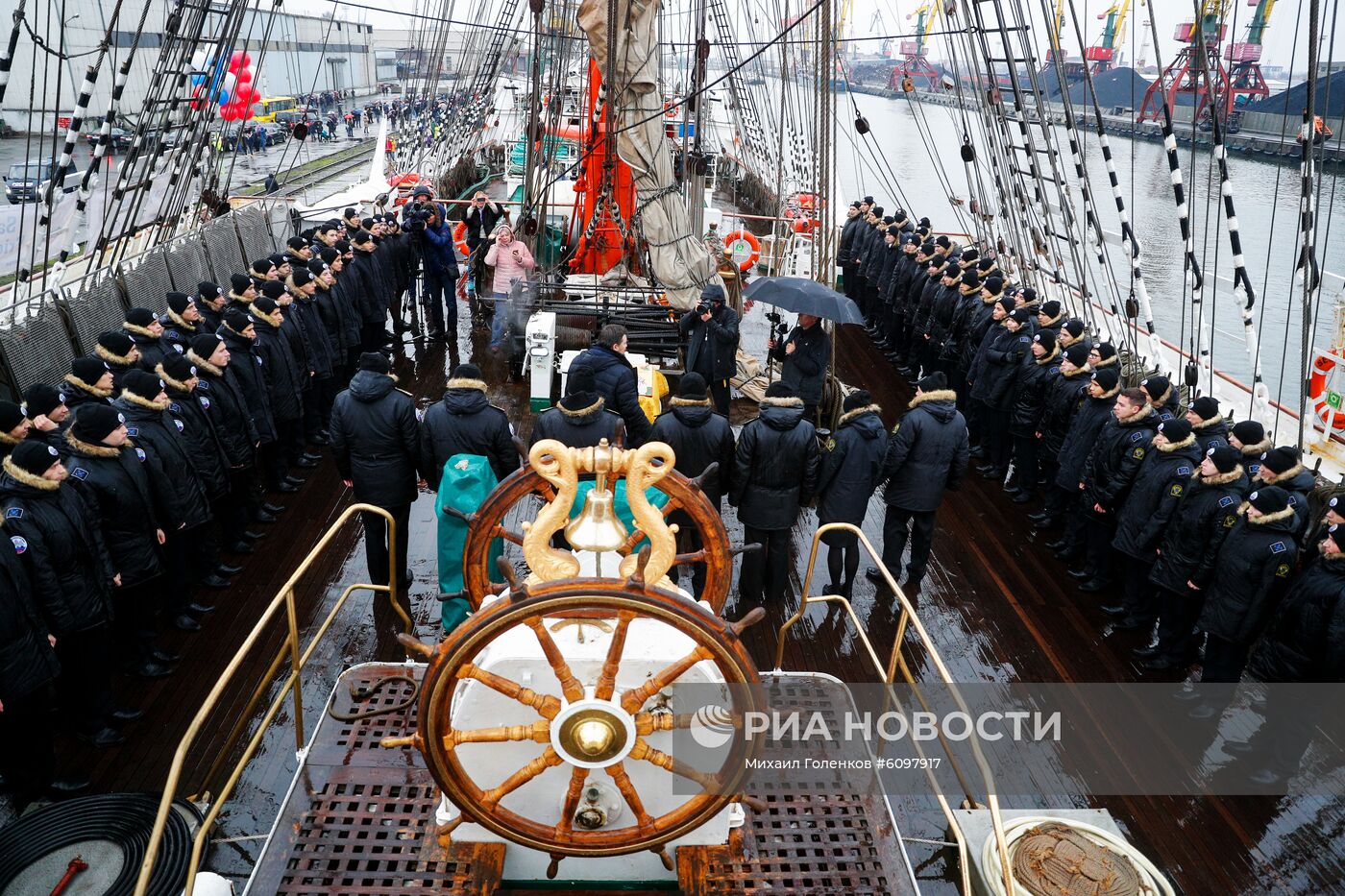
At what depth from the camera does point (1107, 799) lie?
402 cm

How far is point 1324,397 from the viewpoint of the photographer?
24.6ft

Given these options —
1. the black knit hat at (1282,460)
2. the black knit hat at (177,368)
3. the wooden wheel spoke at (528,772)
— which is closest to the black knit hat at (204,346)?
the black knit hat at (177,368)

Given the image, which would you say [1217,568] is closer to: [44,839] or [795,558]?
[795,558]

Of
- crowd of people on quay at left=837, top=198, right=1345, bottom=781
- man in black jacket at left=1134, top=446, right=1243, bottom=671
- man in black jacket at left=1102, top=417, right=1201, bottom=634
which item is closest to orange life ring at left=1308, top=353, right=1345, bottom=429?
crowd of people on quay at left=837, top=198, right=1345, bottom=781

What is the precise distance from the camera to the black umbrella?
20.7ft

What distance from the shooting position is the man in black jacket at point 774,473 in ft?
15.9

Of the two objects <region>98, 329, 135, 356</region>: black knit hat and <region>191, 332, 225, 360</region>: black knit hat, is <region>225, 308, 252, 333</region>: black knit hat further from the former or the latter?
<region>98, 329, 135, 356</region>: black knit hat

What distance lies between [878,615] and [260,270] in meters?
5.39

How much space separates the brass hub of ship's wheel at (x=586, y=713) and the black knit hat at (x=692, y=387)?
240 centimetres

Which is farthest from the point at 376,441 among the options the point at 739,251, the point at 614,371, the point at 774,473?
the point at 739,251

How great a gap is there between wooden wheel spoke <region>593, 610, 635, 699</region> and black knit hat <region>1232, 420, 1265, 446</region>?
3.76 meters

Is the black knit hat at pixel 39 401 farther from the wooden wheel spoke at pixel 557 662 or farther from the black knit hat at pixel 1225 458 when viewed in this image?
the black knit hat at pixel 1225 458

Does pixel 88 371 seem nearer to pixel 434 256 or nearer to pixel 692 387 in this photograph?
pixel 692 387

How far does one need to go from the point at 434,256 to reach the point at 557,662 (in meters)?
7.49
